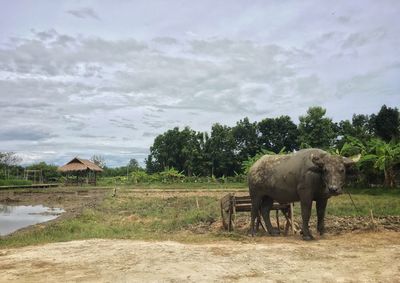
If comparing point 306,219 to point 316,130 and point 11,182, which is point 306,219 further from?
point 11,182

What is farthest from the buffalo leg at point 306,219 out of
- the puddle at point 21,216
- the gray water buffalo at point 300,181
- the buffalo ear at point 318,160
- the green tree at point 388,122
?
the green tree at point 388,122

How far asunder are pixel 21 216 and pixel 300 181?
63.9 ft

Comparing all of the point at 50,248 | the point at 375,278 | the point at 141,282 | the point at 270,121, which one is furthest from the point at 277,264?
the point at 270,121

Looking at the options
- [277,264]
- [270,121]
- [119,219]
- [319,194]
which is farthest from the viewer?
[270,121]

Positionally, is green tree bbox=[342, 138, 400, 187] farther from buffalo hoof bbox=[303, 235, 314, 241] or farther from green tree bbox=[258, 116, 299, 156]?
green tree bbox=[258, 116, 299, 156]

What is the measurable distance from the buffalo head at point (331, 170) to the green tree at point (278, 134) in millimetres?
49278

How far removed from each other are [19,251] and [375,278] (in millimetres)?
8273

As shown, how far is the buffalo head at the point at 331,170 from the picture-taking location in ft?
36.1

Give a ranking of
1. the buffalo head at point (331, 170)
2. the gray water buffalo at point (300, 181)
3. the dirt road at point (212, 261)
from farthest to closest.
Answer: the gray water buffalo at point (300, 181)
the buffalo head at point (331, 170)
the dirt road at point (212, 261)

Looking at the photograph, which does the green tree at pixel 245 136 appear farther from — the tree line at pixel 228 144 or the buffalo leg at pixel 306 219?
the buffalo leg at pixel 306 219

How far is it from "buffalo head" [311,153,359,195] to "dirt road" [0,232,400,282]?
1346 mm

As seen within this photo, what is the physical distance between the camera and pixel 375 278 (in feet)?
23.2

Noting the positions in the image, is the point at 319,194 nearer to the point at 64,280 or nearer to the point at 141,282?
the point at 141,282

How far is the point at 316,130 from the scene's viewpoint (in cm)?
4934
